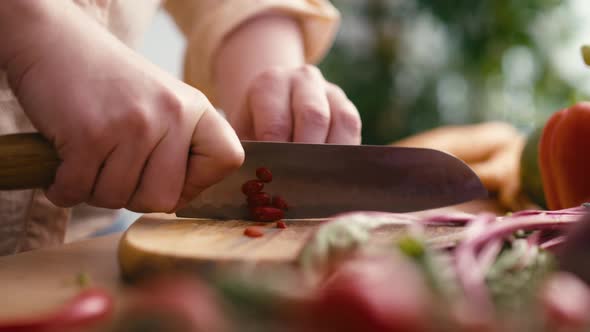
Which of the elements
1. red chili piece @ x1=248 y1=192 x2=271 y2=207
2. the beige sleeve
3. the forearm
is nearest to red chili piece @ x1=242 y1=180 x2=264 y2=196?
red chili piece @ x1=248 y1=192 x2=271 y2=207

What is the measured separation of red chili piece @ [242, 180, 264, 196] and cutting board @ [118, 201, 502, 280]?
0.04 meters

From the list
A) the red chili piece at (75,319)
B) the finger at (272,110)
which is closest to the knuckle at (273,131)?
the finger at (272,110)

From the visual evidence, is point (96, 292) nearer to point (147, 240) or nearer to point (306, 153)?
point (147, 240)

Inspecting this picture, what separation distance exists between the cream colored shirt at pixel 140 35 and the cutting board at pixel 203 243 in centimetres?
25

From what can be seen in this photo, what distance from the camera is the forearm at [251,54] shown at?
46.8 inches

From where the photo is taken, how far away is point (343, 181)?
2.76 feet

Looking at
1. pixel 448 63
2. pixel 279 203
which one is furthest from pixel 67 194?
pixel 448 63

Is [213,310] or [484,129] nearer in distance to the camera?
[213,310]

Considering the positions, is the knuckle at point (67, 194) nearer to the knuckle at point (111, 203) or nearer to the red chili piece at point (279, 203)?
the knuckle at point (111, 203)

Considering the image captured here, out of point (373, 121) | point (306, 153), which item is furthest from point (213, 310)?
point (373, 121)

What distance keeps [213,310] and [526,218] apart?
408 mm

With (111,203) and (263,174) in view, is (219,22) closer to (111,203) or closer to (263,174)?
(263,174)

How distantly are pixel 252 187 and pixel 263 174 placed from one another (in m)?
0.02

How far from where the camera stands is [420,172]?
33.7 inches
